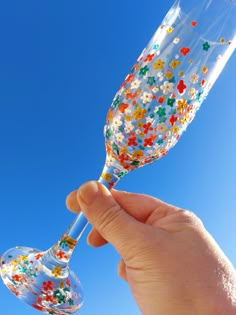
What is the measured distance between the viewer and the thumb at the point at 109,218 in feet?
5.58

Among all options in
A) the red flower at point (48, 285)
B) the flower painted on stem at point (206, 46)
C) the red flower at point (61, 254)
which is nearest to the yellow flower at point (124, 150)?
the flower painted on stem at point (206, 46)

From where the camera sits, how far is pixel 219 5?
1726 mm

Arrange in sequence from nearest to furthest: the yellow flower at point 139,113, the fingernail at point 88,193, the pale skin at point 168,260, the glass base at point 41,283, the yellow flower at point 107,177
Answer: the pale skin at point 168,260 < the yellow flower at point 139,113 < the fingernail at point 88,193 < the yellow flower at point 107,177 < the glass base at point 41,283

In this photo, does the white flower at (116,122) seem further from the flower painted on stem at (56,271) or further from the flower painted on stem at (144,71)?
the flower painted on stem at (56,271)

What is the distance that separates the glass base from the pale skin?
45 cm

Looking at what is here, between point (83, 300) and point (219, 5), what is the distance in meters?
1.41

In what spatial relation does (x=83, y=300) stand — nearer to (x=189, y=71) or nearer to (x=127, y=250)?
(x=127, y=250)

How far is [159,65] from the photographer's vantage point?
172 centimetres

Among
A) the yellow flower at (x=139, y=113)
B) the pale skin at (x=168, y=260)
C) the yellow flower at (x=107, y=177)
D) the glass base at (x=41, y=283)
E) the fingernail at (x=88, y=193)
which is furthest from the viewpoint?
the glass base at (x=41, y=283)

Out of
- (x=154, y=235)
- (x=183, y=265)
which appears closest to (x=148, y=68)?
(x=154, y=235)

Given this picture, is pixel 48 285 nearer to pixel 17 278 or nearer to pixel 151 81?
pixel 17 278

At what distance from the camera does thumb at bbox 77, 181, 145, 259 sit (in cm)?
170

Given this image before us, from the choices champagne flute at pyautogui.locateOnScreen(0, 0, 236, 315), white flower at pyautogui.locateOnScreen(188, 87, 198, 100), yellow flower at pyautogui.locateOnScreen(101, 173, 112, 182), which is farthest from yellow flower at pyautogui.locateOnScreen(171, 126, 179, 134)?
yellow flower at pyautogui.locateOnScreen(101, 173, 112, 182)

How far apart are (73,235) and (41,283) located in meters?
0.26
